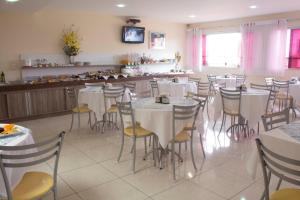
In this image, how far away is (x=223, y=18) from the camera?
7742mm

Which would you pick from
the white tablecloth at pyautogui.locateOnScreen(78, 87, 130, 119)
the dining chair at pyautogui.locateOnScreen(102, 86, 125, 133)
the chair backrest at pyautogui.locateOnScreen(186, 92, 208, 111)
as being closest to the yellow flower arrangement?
the white tablecloth at pyautogui.locateOnScreen(78, 87, 130, 119)

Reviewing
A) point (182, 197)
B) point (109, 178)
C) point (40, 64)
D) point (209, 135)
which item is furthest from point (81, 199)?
point (40, 64)

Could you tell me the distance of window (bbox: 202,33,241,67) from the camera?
8070 mm

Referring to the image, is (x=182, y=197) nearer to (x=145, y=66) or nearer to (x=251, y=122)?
(x=251, y=122)

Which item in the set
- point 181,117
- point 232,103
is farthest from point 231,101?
point 181,117

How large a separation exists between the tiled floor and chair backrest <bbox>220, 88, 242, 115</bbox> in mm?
512

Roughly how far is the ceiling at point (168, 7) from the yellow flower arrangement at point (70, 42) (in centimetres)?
55

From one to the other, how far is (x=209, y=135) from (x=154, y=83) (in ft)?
6.93

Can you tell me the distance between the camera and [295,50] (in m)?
6.84

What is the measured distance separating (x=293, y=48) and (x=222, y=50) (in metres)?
2.15

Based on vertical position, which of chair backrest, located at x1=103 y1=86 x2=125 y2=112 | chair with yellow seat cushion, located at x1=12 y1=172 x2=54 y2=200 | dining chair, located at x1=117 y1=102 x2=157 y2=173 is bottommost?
chair with yellow seat cushion, located at x1=12 y1=172 x2=54 y2=200

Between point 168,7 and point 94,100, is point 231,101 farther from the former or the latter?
point 168,7

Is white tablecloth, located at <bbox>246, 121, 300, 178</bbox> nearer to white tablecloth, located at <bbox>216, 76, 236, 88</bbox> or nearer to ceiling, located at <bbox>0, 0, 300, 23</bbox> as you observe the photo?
ceiling, located at <bbox>0, 0, 300, 23</bbox>

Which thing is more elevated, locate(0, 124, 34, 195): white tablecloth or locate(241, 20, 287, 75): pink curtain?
locate(241, 20, 287, 75): pink curtain
